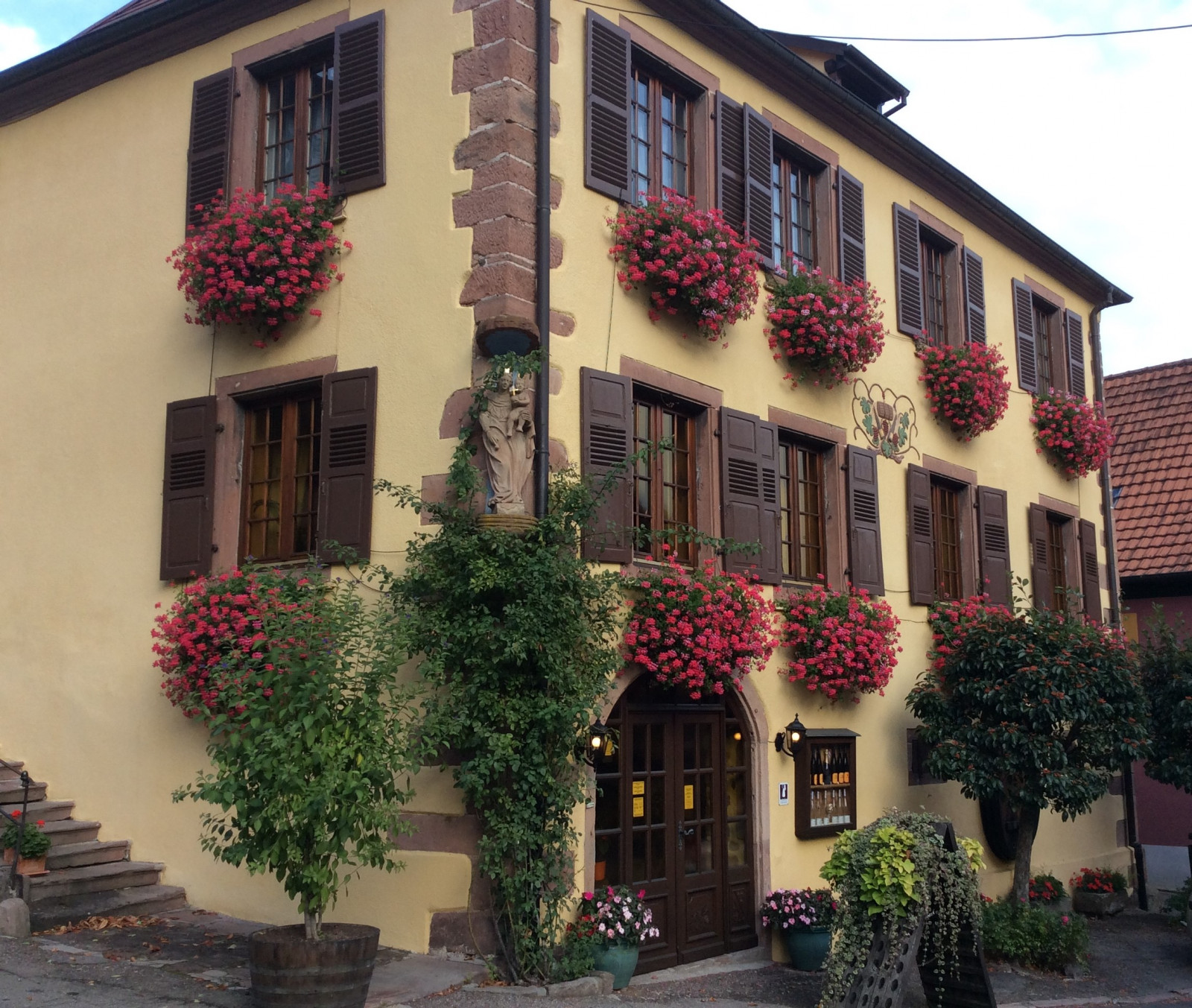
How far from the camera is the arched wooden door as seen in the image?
374 inches

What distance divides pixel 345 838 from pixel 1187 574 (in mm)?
14057

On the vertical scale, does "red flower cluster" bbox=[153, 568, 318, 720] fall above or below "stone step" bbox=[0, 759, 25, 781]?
above

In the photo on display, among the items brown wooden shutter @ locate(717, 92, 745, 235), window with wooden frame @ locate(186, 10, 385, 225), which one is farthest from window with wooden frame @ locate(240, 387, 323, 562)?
brown wooden shutter @ locate(717, 92, 745, 235)

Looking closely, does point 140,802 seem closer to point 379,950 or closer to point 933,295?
point 379,950

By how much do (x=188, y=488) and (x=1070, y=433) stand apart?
10.5 m

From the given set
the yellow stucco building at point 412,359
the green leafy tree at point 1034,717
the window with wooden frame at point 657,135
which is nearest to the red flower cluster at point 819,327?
the yellow stucco building at point 412,359

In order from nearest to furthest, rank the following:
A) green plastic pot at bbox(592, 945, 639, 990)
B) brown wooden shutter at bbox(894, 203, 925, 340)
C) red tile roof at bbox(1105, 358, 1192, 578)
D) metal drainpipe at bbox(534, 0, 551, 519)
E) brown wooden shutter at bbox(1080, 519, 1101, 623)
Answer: green plastic pot at bbox(592, 945, 639, 990), metal drainpipe at bbox(534, 0, 551, 519), brown wooden shutter at bbox(894, 203, 925, 340), brown wooden shutter at bbox(1080, 519, 1101, 623), red tile roof at bbox(1105, 358, 1192, 578)

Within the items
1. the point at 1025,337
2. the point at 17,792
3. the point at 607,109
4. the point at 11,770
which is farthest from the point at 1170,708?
the point at 11,770

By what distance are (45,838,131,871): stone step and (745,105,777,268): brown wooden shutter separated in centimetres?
701

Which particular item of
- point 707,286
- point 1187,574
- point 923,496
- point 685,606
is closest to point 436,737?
point 685,606

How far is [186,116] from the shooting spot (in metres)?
11.0

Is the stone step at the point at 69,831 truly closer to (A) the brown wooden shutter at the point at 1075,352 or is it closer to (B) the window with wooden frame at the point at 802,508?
(B) the window with wooden frame at the point at 802,508

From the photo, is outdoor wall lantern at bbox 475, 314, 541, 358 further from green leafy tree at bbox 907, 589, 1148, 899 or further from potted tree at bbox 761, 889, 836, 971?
green leafy tree at bbox 907, 589, 1148, 899

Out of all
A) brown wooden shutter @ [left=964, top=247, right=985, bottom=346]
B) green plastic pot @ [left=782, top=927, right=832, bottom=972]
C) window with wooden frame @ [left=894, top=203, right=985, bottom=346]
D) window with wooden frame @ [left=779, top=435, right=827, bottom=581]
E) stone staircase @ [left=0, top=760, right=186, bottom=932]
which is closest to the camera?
stone staircase @ [left=0, top=760, right=186, bottom=932]
